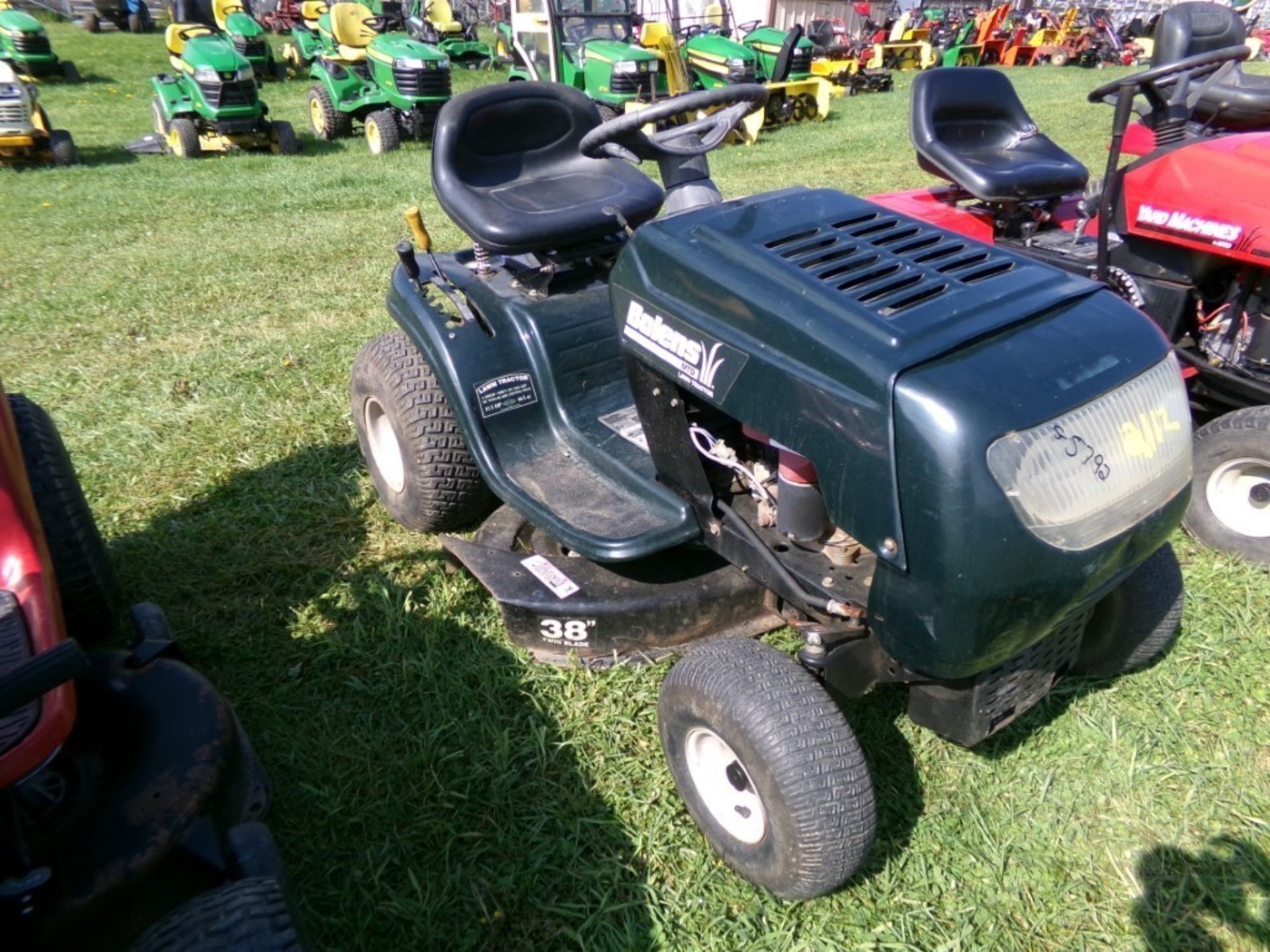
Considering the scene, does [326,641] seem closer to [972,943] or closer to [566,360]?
[566,360]

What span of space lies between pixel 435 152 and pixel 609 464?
1139mm

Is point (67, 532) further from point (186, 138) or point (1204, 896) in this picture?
point (186, 138)

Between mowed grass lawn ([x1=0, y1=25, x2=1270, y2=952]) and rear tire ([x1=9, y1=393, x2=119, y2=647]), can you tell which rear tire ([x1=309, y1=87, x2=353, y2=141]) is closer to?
mowed grass lawn ([x1=0, y1=25, x2=1270, y2=952])

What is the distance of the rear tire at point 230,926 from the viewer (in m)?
1.30

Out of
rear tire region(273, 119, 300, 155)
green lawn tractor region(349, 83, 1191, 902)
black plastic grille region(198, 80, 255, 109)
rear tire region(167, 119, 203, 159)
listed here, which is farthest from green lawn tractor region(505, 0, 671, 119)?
green lawn tractor region(349, 83, 1191, 902)

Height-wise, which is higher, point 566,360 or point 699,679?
point 566,360

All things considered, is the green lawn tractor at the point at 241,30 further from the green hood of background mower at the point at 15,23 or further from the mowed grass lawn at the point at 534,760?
the mowed grass lawn at the point at 534,760

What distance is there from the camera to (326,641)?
254 cm

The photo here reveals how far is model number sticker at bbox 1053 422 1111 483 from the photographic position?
1498 millimetres

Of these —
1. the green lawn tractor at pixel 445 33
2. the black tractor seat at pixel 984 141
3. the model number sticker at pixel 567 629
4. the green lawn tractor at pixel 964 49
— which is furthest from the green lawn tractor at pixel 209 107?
the green lawn tractor at pixel 964 49

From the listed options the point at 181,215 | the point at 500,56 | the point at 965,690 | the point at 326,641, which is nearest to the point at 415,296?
the point at 326,641

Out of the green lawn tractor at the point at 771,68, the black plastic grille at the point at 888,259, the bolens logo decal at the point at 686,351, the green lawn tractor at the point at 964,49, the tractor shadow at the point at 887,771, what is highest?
the black plastic grille at the point at 888,259

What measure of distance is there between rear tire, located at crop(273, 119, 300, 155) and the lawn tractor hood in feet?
28.7

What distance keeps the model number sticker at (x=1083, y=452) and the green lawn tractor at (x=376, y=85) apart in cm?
910
